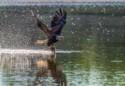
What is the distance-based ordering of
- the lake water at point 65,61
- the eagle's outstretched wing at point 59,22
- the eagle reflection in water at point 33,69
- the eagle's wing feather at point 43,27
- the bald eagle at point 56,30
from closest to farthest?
1. the eagle reflection in water at point 33,69
2. the lake water at point 65,61
3. the eagle's wing feather at point 43,27
4. the bald eagle at point 56,30
5. the eagle's outstretched wing at point 59,22

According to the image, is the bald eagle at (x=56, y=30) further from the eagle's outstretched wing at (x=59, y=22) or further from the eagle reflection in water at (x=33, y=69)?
the eagle reflection in water at (x=33, y=69)

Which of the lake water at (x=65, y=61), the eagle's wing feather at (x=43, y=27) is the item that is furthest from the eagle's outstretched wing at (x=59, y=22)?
the lake water at (x=65, y=61)

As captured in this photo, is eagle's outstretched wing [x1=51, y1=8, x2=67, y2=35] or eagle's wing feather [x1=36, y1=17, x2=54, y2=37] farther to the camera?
eagle's outstretched wing [x1=51, y1=8, x2=67, y2=35]

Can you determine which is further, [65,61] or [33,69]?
[65,61]

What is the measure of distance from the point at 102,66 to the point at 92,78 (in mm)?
2776

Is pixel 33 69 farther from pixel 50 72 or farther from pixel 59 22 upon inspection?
pixel 59 22

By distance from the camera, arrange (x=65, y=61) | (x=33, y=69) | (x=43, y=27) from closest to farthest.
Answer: (x=33, y=69), (x=65, y=61), (x=43, y=27)

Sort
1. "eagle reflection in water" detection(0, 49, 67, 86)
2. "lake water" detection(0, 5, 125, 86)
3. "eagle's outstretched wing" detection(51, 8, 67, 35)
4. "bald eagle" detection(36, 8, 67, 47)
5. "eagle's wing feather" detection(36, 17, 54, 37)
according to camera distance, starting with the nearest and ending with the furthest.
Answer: "eagle reflection in water" detection(0, 49, 67, 86) → "lake water" detection(0, 5, 125, 86) → "eagle's wing feather" detection(36, 17, 54, 37) → "bald eagle" detection(36, 8, 67, 47) → "eagle's outstretched wing" detection(51, 8, 67, 35)

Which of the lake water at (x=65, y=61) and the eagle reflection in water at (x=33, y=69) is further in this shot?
the lake water at (x=65, y=61)

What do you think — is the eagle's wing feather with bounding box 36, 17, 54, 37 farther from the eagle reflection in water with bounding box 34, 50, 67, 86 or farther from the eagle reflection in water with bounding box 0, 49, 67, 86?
the eagle reflection in water with bounding box 34, 50, 67, 86

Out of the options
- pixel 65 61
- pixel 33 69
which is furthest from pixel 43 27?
pixel 33 69

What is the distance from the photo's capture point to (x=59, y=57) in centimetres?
2655

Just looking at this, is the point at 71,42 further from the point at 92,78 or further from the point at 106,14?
the point at 106,14

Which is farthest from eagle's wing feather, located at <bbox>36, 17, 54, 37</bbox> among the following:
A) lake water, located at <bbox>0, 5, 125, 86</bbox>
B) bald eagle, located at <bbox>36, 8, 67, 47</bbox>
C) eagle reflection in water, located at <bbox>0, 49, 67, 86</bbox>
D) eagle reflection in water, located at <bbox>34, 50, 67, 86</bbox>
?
eagle reflection in water, located at <bbox>34, 50, 67, 86</bbox>
